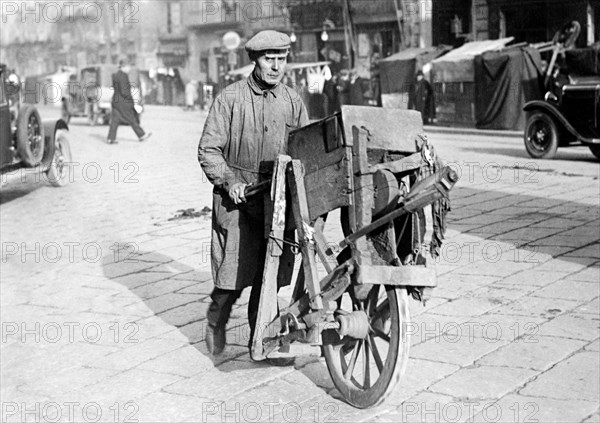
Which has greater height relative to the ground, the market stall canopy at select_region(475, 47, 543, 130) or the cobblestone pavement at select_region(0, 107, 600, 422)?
the market stall canopy at select_region(475, 47, 543, 130)

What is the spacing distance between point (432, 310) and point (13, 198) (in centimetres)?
849

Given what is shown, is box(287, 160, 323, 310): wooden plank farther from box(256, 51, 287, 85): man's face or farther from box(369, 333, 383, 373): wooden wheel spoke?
box(256, 51, 287, 85): man's face

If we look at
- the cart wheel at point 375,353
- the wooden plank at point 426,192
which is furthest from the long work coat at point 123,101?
the wooden plank at point 426,192

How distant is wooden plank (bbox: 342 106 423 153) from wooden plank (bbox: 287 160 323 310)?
1.30 ft

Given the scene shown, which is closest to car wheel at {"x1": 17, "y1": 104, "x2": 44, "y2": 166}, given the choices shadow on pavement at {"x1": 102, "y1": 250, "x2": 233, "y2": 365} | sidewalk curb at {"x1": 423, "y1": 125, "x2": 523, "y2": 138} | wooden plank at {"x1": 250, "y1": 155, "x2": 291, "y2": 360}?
shadow on pavement at {"x1": 102, "y1": 250, "x2": 233, "y2": 365}

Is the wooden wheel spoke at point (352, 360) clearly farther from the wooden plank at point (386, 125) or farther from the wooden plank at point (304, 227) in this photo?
the wooden plank at point (386, 125)

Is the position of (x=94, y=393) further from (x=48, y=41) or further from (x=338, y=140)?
(x=48, y=41)

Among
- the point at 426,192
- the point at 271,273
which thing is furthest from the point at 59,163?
the point at 426,192

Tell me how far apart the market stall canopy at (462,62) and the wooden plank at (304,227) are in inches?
817

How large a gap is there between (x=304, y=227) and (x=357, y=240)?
0.33 meters

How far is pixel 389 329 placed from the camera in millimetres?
4348

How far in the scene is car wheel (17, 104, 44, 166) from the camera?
12.4 metres

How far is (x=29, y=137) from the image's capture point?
A: 12617 mm

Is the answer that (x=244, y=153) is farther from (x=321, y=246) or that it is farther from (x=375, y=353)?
(x=375, y=353)
